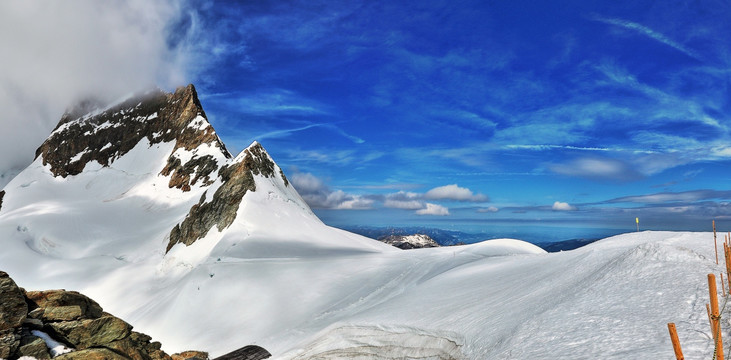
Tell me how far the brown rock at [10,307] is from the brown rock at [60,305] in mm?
1806

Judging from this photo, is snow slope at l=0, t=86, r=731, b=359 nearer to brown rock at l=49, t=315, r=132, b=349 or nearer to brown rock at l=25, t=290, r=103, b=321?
brown rock at l=49, t=315, r=132, b=349

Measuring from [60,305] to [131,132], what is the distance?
11028cm

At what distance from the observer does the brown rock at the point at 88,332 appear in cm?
1609

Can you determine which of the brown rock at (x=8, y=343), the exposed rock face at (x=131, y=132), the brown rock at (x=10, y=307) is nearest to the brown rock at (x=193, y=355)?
the brown rock at (x=10, y=307)

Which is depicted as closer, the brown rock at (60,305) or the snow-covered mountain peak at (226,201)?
the brown rock at (60,305)

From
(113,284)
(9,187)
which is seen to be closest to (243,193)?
(113,284)

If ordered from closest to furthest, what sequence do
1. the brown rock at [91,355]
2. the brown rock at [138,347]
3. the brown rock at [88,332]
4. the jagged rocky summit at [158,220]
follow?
the brown rock at [91,355], the brown rock at [138,347], the brown rock at [88,332], the jagged rocky summit at [158,220]

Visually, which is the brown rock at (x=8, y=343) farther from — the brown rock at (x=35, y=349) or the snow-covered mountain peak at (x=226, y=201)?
the snow-covered mountain peak at (x=226, y=201)

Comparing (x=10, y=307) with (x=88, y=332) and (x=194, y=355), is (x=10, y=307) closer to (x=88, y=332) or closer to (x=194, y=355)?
(x=88, y=332)

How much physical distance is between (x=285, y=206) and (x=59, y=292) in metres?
35.6

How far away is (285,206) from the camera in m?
54.2

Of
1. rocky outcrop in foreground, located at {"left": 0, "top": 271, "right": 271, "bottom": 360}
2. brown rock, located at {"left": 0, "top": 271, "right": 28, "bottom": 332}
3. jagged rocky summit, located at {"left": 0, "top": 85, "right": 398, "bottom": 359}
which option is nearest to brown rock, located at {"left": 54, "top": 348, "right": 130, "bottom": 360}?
rocky outcrop in foreground, located at {"left": 0, "top": 271, "right": 271, "bottom": 360}

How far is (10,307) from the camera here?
14242mm

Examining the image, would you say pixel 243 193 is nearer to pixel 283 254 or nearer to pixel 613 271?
Answer: pixel 283 254
